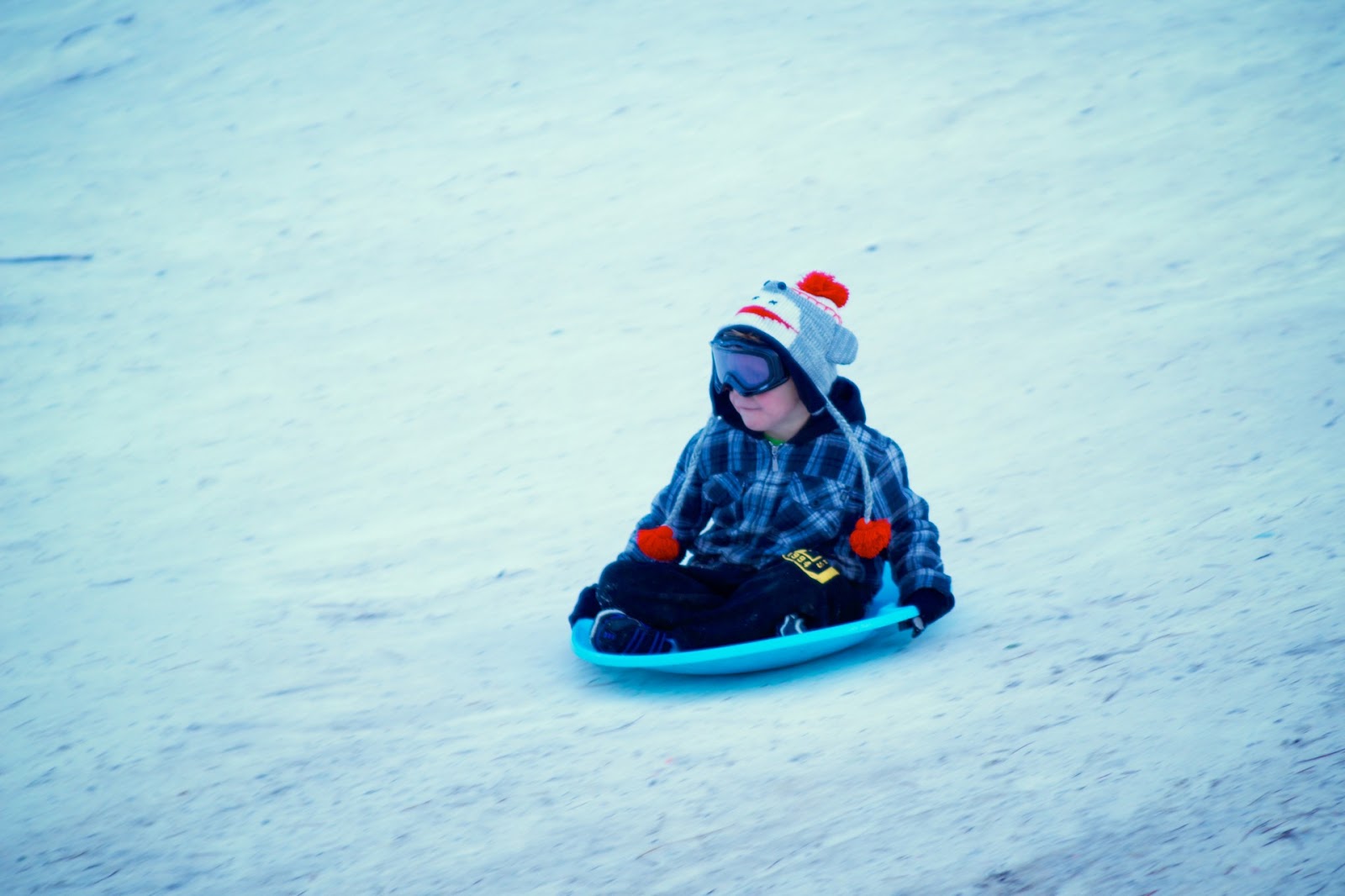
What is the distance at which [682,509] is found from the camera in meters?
2.41

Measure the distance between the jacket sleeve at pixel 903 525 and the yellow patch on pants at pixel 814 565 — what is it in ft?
0.40

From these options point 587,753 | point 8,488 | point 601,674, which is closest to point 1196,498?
point 601,674

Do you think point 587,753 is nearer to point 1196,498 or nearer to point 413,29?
point 1196,498

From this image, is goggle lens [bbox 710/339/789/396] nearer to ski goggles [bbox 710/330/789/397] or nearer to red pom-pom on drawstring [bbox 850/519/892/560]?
ski goggles [bbox 710/330/789/397]

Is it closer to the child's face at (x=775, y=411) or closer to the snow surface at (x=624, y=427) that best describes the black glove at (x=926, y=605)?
the snow surface at (x=624, y=427)

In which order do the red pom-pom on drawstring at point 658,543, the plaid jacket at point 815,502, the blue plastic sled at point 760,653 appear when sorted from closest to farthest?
the blue plastic sled at point 760,653 < the plaid jacket at point 815,502 < the red pom-pom on drawstring at point 658,543

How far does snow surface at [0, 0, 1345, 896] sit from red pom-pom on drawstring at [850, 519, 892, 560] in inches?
8.3

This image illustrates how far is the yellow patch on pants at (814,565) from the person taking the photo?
6.97 ft

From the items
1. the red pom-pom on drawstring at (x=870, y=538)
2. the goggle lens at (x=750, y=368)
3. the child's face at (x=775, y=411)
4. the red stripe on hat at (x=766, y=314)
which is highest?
the red stripe on hat at (x=766, y=314)

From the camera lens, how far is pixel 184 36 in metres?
6.08

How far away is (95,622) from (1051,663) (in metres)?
2.13

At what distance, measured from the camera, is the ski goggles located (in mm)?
2178

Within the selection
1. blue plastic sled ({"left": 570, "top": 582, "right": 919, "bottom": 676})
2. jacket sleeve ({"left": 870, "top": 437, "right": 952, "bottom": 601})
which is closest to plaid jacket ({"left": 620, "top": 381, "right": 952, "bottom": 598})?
jacket sleeve ({"left": 870, "top": 437, "right": 952, "bottom": 601})

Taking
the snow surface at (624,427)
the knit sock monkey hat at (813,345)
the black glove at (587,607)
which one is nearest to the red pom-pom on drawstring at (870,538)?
the knit sock monkey hat at (813,345)
